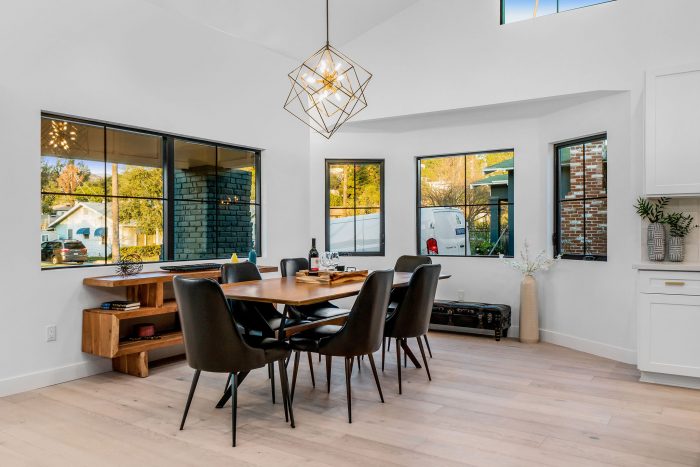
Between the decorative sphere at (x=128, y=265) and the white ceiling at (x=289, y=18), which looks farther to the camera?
the white ceiling at (x=289, y=18)

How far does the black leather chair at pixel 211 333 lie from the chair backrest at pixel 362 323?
0.48 metres

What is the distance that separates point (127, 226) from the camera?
441 cm

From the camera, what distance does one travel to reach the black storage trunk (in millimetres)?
5441

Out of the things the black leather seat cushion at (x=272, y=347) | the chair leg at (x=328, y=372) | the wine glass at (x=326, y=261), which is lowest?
the chair leg at (x=328, y=372)

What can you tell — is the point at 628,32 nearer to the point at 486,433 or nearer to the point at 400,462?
the point at 486,433

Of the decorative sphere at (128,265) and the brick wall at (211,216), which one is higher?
the brick wall at (211,216)

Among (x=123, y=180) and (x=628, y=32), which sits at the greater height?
(x=628, y=32)

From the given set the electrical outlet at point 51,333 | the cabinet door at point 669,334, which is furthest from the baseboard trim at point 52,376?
the cabinet door at point 669,334

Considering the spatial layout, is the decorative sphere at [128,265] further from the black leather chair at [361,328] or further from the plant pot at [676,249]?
the plant pot at [676,249]

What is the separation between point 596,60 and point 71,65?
443cm

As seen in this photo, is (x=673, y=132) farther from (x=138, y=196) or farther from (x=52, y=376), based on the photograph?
(x=52, y=376)

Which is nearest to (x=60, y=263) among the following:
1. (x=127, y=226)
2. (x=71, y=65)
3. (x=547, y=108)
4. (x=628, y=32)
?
(x=127, y=226)

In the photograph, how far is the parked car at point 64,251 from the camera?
390 cm

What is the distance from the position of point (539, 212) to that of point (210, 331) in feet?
13.4
